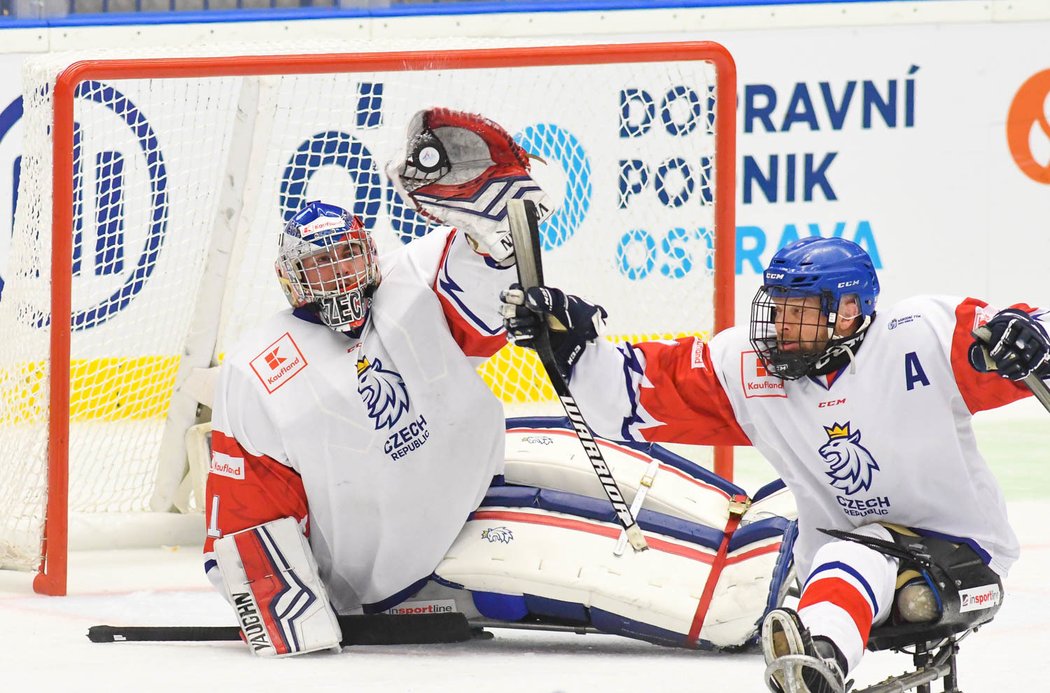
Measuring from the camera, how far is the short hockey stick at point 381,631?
11.2 ft

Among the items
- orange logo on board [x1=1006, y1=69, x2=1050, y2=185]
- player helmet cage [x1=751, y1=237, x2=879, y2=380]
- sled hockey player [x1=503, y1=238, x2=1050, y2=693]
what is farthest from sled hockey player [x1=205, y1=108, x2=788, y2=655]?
orange logo on board [x1=1006, y1=69, x2=1050, y2=185]

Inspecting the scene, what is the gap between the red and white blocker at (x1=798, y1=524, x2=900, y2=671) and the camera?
250 centimetres

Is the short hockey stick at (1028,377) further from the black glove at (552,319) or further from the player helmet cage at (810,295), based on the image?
the black glove at (552,319)

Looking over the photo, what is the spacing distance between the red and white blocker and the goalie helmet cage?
1.73 metres

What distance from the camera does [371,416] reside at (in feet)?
11.0

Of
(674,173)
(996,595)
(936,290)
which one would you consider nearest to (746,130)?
(936,290)

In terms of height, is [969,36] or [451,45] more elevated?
[969,36]

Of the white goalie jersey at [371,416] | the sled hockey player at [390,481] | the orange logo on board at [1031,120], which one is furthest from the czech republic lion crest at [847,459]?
the orange logo on board at [1031,120]

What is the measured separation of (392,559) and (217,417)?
0.46 meters

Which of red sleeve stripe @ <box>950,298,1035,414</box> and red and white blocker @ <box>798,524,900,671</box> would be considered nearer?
red and white blocker @ <box>798,524,900,671</box>

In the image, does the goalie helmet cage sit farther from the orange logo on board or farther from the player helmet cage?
the orange logo on board

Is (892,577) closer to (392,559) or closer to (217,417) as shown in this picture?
(392,559)

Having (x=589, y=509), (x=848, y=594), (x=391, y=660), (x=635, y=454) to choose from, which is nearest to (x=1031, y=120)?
(x=635, y=454)

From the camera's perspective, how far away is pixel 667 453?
398cm
